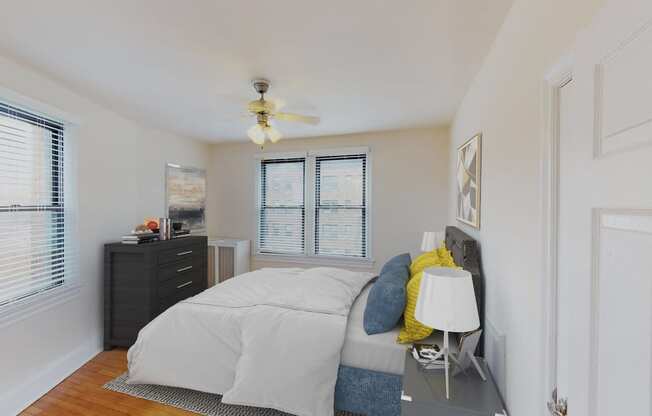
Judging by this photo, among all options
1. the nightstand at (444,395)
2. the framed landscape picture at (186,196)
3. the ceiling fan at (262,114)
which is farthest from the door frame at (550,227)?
the framed landscape picture at (186,196)

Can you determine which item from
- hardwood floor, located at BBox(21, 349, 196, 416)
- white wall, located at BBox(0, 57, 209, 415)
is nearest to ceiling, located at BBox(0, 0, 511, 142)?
white wall, located at BBox(0, 57, 209, 415)

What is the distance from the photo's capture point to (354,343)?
73.5 inches

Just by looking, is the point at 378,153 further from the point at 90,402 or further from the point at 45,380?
the point at 45,380

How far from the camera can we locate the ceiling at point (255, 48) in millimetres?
1511

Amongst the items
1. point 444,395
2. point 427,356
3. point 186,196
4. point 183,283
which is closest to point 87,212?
point 183,283

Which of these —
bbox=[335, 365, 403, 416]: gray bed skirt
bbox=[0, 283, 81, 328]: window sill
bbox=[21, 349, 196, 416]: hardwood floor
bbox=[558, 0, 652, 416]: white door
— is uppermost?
bbox=[558, 0, 652, 416]: white door

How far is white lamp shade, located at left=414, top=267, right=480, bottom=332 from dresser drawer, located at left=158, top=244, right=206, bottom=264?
2.76 metres

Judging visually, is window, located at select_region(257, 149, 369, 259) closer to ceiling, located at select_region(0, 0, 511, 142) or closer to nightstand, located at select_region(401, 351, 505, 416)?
ceiling, located at select_region(0, 0, 511, 142)

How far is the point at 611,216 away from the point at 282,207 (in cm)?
420

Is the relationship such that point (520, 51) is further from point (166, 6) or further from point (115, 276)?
point (115, 276)

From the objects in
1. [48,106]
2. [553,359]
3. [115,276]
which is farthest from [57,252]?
[553,359]

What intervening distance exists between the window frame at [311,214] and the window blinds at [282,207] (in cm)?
6

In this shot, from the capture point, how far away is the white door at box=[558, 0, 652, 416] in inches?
20.7

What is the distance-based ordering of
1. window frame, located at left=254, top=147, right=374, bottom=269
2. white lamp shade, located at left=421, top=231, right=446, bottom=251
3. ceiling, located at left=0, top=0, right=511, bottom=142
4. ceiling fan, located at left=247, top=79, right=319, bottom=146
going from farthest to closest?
window frame, located at left=254, top=147, right=374, bottom=269, white lamp shade, located at left=421, top=231, right=446, bottom=251, ceiling fan, located at left=247, top=79, right=319, bottom=146, ceiling, located at left=0, top=0, right=511, bottom=142
